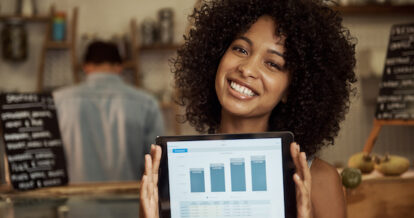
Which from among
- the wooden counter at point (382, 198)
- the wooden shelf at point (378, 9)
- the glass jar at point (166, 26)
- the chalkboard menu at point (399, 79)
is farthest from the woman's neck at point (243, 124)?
the wooden shelf at point (378, 9)

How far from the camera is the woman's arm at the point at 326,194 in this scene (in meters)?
1.14

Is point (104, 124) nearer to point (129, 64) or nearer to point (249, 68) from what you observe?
point (249, 68)

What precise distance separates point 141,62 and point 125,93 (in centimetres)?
190

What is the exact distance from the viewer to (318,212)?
114 centimetres

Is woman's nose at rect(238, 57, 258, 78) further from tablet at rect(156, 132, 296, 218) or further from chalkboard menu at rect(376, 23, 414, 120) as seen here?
chalkboard menu at rect(376, 23, 414, 120)

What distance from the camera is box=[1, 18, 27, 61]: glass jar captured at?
4168mm

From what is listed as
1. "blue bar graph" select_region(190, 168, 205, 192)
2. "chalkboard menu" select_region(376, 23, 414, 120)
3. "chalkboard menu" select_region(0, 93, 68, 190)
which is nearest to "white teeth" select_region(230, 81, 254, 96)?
"blue bar graph" select_region(190, 168, 205, 192)

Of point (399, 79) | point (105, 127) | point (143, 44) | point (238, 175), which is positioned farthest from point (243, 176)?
point (143, 44)

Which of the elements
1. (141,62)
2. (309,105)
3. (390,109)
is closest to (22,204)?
(309,105)

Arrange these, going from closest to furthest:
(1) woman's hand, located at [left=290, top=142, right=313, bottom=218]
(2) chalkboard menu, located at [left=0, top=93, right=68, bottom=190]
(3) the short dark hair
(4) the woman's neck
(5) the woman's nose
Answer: (1) woman's hand, located at [left=290, top=142, right=313, bottom=218], (5) the woman's nose, (4) the woman's neck, (2) chalkboard menu, located at [left=0, top=93, right=68, bottom=190], (3) the short dark hair

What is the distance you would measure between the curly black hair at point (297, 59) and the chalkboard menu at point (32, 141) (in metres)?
0.68

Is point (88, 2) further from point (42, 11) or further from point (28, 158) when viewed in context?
point (28, 158)

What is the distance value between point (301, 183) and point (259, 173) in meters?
0.09

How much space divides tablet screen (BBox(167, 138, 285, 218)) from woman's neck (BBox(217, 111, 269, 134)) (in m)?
0.21
